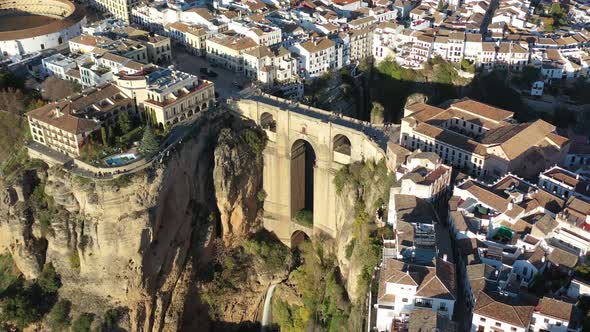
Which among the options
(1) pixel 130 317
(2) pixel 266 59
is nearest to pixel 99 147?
(1) pixel 130 317

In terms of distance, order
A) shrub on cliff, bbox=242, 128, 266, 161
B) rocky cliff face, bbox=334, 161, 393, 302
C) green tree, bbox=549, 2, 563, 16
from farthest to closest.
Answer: green tree, bbox=549, 2, 563, 16 → shrub on cliff, bbox=242, 128, 266, 161 → rocky cliff face, bbox=334, 161, 393, 302

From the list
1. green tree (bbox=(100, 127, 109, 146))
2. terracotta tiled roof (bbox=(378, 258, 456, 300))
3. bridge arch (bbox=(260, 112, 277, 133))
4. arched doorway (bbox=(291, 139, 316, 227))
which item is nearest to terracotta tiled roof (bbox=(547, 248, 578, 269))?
terracotta tiled roof (bbox=(378, 258, 456, 300))

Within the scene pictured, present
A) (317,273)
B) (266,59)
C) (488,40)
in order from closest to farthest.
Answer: (317,273) < (266,59) < (488,40)

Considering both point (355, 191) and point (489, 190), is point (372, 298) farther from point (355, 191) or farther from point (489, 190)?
point (355, 191)

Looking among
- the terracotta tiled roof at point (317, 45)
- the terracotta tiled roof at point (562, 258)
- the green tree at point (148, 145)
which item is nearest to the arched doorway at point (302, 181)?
the terracotta tiled roof at point (317, 45)

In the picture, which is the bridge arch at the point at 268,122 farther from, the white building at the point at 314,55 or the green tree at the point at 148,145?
the green tree at the point at 148,145

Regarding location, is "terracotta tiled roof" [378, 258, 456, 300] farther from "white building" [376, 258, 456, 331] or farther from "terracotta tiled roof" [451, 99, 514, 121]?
"terracotta tiled roof" [451, 99, 514, 121]

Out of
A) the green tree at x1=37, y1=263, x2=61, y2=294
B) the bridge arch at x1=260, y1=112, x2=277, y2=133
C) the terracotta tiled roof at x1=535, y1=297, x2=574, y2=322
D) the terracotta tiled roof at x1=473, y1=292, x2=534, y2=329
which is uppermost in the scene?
the terracotta tiled roof at x1=535, y1=297, x2=574, y2=322
